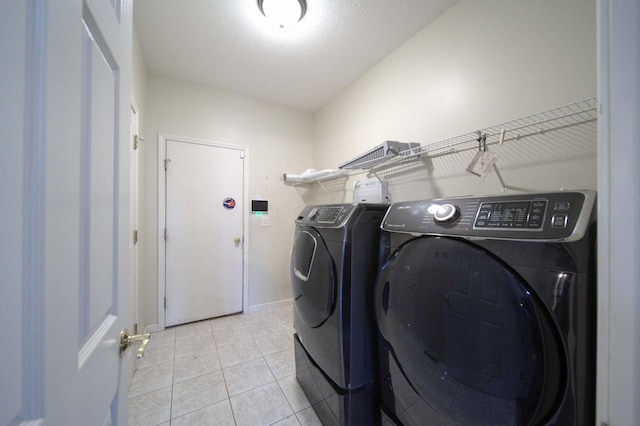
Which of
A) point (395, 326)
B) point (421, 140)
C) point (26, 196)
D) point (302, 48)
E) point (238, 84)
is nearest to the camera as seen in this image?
point (26, 196)

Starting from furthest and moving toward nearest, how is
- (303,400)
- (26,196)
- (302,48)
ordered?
(302,48), (303,400), (26,196)

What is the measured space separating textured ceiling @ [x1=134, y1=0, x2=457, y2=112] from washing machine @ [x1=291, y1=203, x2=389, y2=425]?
4.80ft

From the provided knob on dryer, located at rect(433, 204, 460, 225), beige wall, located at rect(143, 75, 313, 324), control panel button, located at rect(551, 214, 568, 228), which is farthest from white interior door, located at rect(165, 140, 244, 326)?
control panel button, located at rect(551, 214, 568, 228)

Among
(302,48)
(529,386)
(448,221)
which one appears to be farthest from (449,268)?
(302,48)

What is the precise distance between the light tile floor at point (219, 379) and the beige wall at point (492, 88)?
1744mm

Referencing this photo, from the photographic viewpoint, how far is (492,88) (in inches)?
52.2

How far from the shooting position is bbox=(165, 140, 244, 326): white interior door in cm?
247

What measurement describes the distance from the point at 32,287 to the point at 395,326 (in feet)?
3.20

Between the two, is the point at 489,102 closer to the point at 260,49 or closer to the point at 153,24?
the point at 260,49

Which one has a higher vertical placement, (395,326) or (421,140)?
(421,140)

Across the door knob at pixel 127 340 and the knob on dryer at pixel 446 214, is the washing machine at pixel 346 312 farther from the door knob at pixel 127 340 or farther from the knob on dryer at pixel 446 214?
the door knob at pixel 127 340

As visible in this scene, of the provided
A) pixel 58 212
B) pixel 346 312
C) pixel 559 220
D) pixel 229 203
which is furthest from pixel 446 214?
pixel 229 203

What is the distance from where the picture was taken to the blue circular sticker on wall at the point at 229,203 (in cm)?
271

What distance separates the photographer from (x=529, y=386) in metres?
0.57
